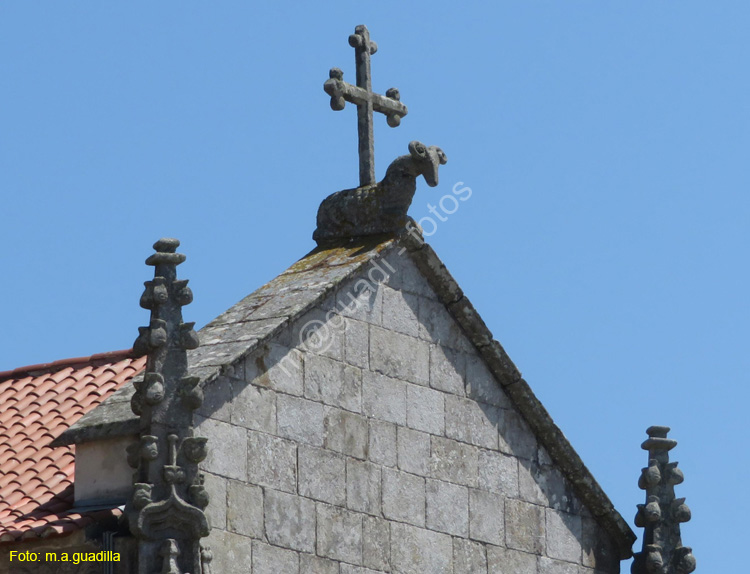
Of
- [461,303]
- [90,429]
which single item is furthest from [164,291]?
[461,303]

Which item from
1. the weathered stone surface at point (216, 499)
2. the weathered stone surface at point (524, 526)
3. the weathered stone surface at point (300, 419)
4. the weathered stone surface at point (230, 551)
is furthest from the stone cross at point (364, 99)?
the weathered stone surface at point (230, 551)

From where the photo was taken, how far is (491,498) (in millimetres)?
13523

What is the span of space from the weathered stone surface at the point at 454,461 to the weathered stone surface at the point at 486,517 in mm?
113

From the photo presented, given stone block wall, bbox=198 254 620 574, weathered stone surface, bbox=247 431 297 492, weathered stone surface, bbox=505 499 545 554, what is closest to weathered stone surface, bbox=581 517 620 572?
stone block wall, bbox=198 254 620 574

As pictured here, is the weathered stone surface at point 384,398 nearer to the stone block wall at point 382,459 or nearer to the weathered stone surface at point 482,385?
the stone block wall at point 382,459

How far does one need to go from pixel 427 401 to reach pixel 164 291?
241cm

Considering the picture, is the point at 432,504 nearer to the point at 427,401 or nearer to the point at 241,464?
the point at 427,401

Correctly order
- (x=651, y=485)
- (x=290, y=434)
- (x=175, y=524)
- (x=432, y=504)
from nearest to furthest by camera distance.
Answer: (x=175, y=524), (x=290, y=434), (x=432, y=504), (x=651, y=485)

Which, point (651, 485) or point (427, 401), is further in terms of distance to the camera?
point (651, 485)

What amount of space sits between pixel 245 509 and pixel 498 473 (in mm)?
2373

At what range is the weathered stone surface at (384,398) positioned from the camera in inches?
509

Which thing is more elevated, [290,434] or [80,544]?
[290,434]

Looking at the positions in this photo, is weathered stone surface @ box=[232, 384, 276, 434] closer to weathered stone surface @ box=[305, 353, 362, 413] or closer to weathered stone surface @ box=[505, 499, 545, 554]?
weathered stone surface @ box=[305, 353, 362, 413]

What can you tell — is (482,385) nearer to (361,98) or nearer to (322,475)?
(322,475)
